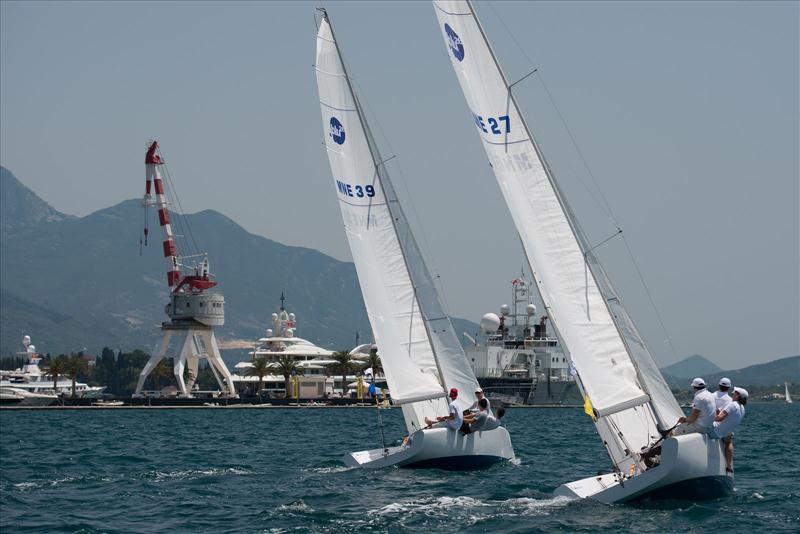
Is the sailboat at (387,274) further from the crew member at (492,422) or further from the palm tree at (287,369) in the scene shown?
the palm tree at (287,369)

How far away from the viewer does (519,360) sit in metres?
118

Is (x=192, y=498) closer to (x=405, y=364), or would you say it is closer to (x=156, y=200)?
(x=405, y=364)

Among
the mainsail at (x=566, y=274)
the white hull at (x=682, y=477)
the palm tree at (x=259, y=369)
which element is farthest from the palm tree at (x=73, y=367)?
the white hull at (x=682, y=477)

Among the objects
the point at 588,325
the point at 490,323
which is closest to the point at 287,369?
the point at 490,323

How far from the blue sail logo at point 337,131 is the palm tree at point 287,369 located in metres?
A: 90.8

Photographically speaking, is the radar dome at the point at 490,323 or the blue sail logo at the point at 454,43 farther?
the radar dome at the point at 490,323

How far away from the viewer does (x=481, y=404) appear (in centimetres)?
2528

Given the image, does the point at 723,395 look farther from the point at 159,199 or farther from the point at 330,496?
the point at 159,199

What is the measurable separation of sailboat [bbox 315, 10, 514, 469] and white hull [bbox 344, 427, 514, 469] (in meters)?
0.49

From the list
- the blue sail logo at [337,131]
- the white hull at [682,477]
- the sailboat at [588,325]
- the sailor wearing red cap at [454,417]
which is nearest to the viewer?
the white hull at [682,477]

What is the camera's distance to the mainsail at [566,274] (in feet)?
61.6

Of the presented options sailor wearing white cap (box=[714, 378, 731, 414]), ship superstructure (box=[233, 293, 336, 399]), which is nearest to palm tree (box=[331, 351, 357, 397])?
ship superstructure (box=[233, 293, 336, 399])

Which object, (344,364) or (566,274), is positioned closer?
(566,274)

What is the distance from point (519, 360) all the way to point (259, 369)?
2662 centimetres
